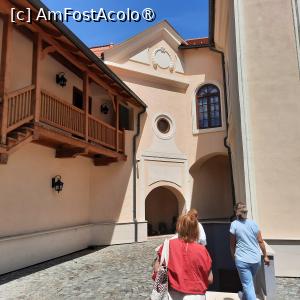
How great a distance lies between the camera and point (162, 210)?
17.1m

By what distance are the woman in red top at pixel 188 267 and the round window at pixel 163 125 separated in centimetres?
1183

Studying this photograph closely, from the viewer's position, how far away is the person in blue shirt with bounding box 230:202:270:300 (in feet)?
15.0

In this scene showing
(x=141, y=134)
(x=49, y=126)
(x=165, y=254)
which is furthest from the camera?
(x=141, y=134)

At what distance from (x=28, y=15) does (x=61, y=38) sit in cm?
125

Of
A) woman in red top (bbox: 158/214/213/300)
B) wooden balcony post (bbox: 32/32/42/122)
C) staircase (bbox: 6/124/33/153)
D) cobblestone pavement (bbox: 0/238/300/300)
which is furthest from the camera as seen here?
wooden balcony post (bbox: 32/32/42/122)

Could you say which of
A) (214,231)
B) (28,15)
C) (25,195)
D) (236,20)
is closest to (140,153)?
Answer: (214,231)

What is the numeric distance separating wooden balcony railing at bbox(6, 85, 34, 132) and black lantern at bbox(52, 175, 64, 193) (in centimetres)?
315

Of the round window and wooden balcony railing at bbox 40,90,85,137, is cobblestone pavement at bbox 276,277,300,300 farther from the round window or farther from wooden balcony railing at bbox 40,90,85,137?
the round window

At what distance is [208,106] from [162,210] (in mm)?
5919

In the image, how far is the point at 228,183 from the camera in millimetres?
16500

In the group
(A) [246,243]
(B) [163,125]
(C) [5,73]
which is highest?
(B) [163,125]

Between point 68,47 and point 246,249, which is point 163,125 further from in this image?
point 246,249

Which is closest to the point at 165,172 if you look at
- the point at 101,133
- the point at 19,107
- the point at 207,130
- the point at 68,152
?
the point at 207,130

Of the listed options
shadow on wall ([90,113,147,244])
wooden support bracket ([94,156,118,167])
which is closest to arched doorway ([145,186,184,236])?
shadow on wall ([90,113,147,244])
